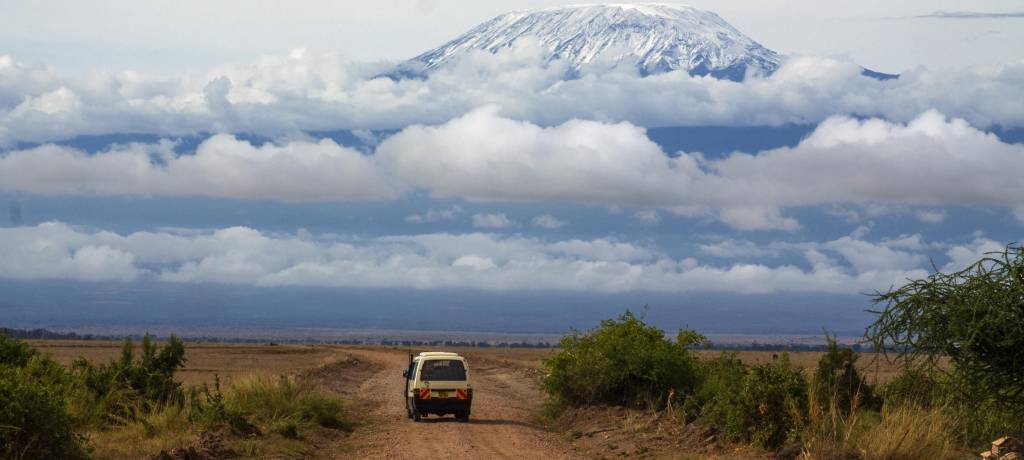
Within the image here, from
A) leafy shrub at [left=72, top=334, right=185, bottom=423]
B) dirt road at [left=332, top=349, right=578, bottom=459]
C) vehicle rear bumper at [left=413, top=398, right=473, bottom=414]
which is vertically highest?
leafy shrub at [left=72, top=334, right=185, bottom=423]

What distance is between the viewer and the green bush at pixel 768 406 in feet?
72.0

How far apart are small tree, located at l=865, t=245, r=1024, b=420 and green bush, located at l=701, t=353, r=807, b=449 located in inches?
172

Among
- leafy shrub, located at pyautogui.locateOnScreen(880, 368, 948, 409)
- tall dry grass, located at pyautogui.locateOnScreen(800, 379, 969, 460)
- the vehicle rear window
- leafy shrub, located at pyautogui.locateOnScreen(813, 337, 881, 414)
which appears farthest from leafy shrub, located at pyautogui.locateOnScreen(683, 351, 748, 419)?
the vehicle rear window

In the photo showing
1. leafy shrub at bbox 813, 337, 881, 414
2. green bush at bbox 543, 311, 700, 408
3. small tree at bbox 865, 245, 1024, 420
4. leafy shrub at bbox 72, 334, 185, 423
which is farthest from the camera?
green bush at bbox 543, 311, 700, 408

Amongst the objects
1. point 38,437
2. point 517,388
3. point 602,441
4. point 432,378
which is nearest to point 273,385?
point 432,378

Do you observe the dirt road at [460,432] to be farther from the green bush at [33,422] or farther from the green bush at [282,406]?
the green bush at [33,422]

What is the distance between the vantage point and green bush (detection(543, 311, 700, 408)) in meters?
32.0

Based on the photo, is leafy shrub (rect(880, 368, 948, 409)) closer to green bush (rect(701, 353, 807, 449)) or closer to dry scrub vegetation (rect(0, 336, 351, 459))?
green bush (rect(701, 353, 807, 449))

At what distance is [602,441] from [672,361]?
476cm

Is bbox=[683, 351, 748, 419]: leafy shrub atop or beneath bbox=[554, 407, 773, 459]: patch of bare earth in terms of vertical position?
atop

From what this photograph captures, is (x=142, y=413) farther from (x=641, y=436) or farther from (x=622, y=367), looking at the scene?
(x=622, y=367)

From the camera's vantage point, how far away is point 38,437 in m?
18.9

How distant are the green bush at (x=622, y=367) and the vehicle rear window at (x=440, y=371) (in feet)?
11.9

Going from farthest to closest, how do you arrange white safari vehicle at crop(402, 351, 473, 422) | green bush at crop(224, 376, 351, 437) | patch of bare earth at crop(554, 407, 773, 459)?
1. white safari vehicle at crop(402, 351, 473, 422)
2. green bush at crop(224, 376, 351, 437)
3. patch of bare earth at crop(554, 407, 773, 459)
